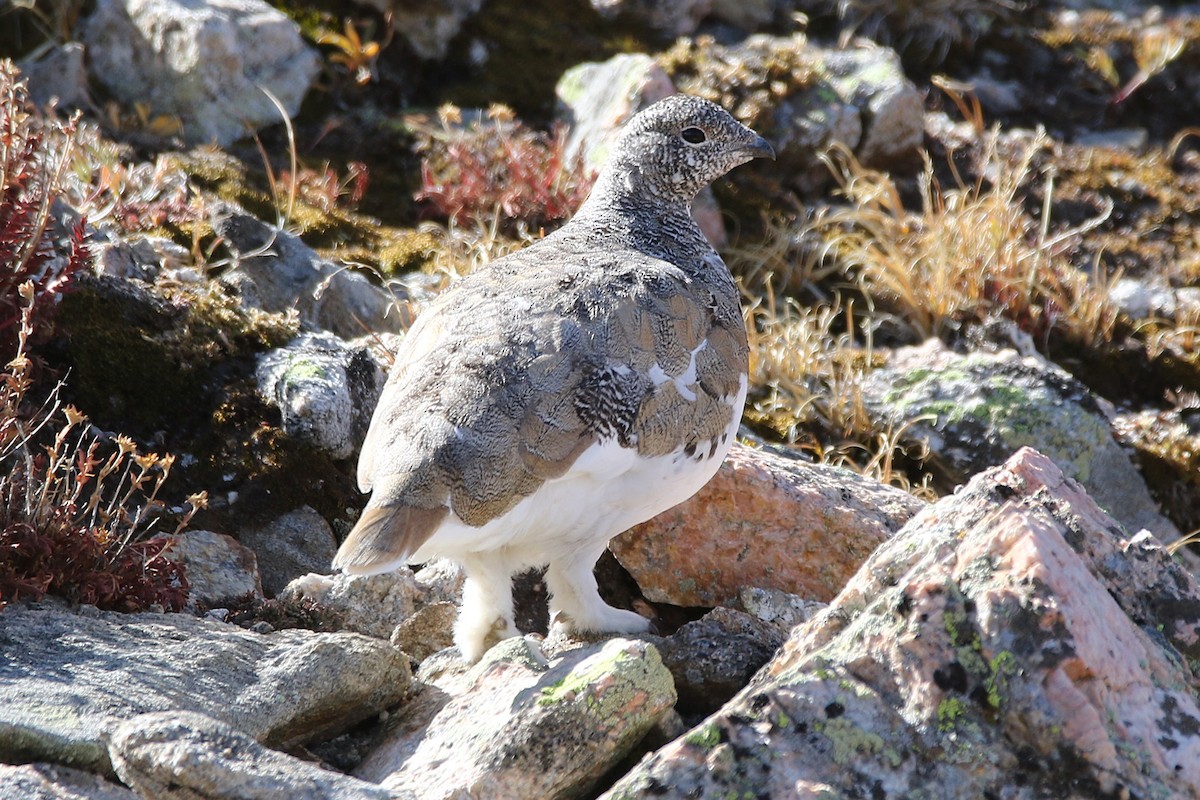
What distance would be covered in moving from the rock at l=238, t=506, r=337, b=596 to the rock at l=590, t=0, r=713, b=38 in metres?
5.60

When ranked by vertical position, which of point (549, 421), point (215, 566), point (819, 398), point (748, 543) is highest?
point (549, 421)

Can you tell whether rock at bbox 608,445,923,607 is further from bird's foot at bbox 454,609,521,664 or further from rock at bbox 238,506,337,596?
rock at bbox 238,506,337,596

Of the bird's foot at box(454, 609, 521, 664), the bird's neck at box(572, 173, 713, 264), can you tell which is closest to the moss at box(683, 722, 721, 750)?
the bird's foot at box(454, 609, 521, 664)

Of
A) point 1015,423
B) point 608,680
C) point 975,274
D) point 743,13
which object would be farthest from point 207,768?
point 743,13

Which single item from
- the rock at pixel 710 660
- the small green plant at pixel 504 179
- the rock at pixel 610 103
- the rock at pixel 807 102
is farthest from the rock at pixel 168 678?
the rock at pixel 807 102

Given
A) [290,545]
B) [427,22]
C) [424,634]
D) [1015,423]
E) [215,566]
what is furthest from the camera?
[427,22]

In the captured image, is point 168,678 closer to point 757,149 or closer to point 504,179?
point 757,149

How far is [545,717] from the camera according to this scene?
3.15 m

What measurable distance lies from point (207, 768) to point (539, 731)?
791 mm

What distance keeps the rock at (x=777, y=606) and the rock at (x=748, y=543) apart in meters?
0.07

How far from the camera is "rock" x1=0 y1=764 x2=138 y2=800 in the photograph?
2.89 m

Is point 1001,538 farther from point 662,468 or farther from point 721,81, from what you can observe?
point 721,81

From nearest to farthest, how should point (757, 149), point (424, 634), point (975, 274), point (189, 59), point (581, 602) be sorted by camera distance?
point (581, 602), point (424, 634), point (757, 149), point (975, 274), point (189, 59)

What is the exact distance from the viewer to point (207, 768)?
276 centimetres
